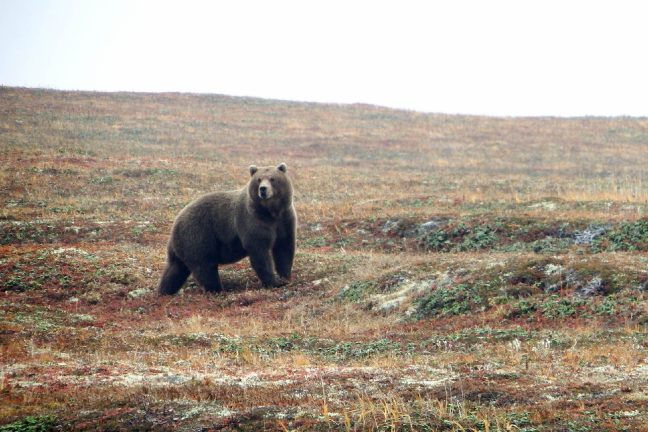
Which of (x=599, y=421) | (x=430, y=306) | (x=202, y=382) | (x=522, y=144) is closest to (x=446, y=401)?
(x=599, y=421)

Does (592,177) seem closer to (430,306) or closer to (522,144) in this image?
(522,144)

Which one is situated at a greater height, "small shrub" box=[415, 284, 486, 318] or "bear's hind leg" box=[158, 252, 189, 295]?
"small shrub" box=[415, 284, 486, 318]

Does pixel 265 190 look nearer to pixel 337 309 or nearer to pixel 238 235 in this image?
pixel 238 235

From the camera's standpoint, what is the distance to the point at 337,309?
1745cm

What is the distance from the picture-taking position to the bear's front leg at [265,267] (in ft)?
64.1

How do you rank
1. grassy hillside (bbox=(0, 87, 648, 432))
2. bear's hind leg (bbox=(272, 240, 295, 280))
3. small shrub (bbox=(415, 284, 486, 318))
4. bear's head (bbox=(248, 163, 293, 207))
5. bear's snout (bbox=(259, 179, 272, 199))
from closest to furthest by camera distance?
1. grassy hillside (bbox=(0, 87, 648, 432))
2. small shrub (bbox=(415, 284, 486, 318))
3. bear's snout (bbox=(259, 179, 272, 199))
4. bear's head (bbox=(248, 163, 293, 207))
5. bear's hind leg (bbox=(272, 240, 295, 280))

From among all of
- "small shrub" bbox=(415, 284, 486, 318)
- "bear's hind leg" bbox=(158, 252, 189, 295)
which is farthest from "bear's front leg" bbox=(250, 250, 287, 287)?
"small shrub" bbox=(415, 284, 486, 318)

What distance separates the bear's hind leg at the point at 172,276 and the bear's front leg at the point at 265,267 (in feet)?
5.92

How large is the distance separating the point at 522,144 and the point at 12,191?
3381 cm

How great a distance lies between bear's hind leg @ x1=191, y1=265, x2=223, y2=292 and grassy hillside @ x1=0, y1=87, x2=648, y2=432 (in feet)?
0.97

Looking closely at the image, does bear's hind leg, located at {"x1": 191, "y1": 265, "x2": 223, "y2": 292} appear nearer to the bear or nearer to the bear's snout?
the bear

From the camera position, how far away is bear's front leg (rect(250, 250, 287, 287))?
770 inches

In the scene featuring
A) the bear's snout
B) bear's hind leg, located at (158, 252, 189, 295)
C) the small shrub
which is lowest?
bear's hind leg, located at (158, 252, 189, 295)

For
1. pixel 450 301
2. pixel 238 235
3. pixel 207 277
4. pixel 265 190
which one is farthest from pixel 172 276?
pixel 450 301
